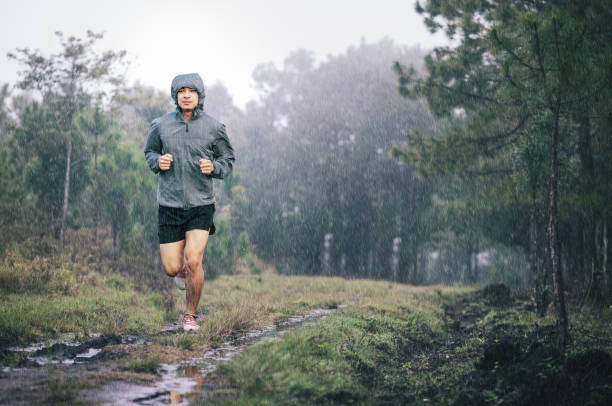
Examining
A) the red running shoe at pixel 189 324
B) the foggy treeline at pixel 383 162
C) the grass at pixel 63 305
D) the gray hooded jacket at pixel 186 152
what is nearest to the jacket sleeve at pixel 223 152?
the gray hooded jacket at pixel 186 152

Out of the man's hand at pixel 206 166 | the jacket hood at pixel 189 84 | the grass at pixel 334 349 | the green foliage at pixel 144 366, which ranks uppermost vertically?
the jacket hood at pixel 189 84

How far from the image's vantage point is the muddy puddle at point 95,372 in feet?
10.7

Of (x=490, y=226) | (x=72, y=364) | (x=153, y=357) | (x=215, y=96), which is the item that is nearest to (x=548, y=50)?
(x=153, y=357)

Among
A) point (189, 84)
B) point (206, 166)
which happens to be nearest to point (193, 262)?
point (206, 166)

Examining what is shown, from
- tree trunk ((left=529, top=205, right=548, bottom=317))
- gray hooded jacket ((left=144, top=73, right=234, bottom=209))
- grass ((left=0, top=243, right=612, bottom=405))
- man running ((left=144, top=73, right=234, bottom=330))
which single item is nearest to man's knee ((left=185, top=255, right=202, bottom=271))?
man running ((left=144, top=73, right=234, bottom=330))

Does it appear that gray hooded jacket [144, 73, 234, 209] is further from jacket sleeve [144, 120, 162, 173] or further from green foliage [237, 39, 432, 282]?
green foliage [237, 39, 432, 282]

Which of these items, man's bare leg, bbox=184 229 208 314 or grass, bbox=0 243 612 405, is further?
man's bare leg, bbox=184 229 208 314

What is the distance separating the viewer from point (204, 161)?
214 inches

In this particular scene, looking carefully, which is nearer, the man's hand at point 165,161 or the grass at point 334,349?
the grass at point 334,349

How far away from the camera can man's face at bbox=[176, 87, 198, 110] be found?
18.4 ft

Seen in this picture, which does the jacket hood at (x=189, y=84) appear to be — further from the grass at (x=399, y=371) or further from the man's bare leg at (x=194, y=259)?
the grass at (x=399, y=371)

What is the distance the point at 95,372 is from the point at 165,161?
2245 millimetres

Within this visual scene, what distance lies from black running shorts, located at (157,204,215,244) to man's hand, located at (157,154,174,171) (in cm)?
46

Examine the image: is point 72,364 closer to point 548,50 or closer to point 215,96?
point 548,50
